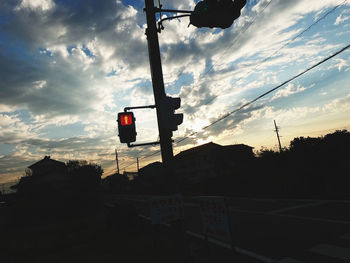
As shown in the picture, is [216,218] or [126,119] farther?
[126,119]

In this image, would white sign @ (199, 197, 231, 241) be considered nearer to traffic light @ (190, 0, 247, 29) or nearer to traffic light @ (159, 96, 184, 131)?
traffic light @ (159, 96, 184, 131)

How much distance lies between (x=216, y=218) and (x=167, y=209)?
2.83 ft

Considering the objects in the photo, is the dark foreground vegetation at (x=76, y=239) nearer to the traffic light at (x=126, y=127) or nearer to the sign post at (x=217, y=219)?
the sign post at (x=217, y=219)

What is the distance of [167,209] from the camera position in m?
4.12

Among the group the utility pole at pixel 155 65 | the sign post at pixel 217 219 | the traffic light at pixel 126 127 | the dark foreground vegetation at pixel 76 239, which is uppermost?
the utility pole at pixel 155 65

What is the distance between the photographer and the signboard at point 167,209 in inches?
156

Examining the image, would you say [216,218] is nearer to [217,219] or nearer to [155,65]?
[217,219]

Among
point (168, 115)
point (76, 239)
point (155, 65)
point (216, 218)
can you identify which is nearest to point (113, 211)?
point (76, 239)

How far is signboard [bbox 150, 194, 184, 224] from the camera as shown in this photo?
13.0ft

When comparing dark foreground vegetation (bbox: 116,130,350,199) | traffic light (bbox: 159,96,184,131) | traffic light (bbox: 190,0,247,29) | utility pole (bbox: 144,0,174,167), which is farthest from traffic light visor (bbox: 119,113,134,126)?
dark foreground vegetation (bbox: 116,130,350,199)

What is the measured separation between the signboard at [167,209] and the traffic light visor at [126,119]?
1.51 metres

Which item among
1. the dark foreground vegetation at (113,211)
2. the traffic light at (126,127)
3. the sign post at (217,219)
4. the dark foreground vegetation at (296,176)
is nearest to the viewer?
the sign post at (217,219)

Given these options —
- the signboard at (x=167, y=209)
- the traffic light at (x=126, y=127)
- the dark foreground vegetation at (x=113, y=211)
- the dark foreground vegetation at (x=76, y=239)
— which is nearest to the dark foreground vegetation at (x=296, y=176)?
the dark foreground vegetation at (x=113, y=211)

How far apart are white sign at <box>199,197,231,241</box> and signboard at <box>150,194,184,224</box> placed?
523mm
